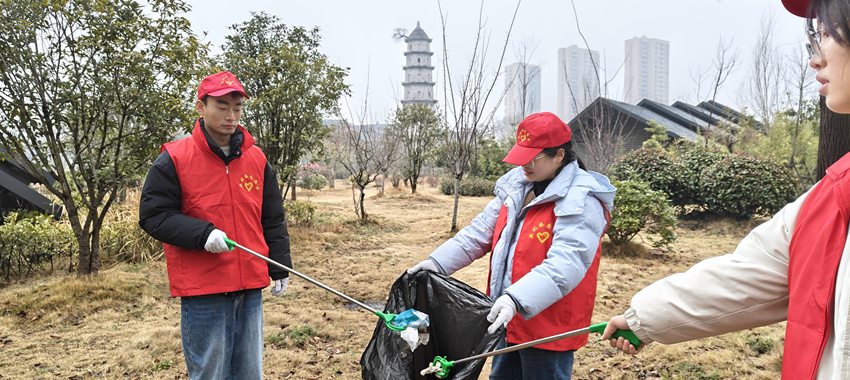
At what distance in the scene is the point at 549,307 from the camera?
182 cm

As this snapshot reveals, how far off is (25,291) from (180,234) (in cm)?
448

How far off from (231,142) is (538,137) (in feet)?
4.46

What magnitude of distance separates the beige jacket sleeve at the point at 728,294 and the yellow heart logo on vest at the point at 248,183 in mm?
1671

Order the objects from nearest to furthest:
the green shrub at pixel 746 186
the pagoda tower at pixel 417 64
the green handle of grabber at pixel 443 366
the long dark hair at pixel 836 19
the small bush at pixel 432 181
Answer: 1. the long dark hair at pixel 836 19
2. the green handle of grabber at pixel 443 366
3. the green shrub at pixel 746 186
4. the small bush at pixel 432 181
5. the pagoda tower at pixel 417 64

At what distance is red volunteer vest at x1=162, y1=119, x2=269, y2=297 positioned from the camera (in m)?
2.06

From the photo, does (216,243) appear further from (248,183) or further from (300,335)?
(300,335)

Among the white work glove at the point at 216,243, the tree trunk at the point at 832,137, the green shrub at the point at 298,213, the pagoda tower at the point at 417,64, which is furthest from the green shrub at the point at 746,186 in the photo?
the pagoda tower at the point at 417,64

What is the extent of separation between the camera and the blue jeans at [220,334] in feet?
6.76

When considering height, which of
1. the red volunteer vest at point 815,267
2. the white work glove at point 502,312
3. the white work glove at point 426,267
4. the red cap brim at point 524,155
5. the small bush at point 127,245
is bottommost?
the small bush at point 127,245

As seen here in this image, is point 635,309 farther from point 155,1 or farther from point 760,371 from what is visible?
point 155,1

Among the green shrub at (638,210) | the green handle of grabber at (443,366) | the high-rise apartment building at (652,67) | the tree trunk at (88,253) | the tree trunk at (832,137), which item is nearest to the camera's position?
the green handle of grabber at (443,366)

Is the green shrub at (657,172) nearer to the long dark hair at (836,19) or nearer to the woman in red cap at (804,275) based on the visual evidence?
the woman in red cap at (804,275)

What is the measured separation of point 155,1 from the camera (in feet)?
17.6

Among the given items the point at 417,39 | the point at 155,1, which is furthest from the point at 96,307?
the point at 417,39
